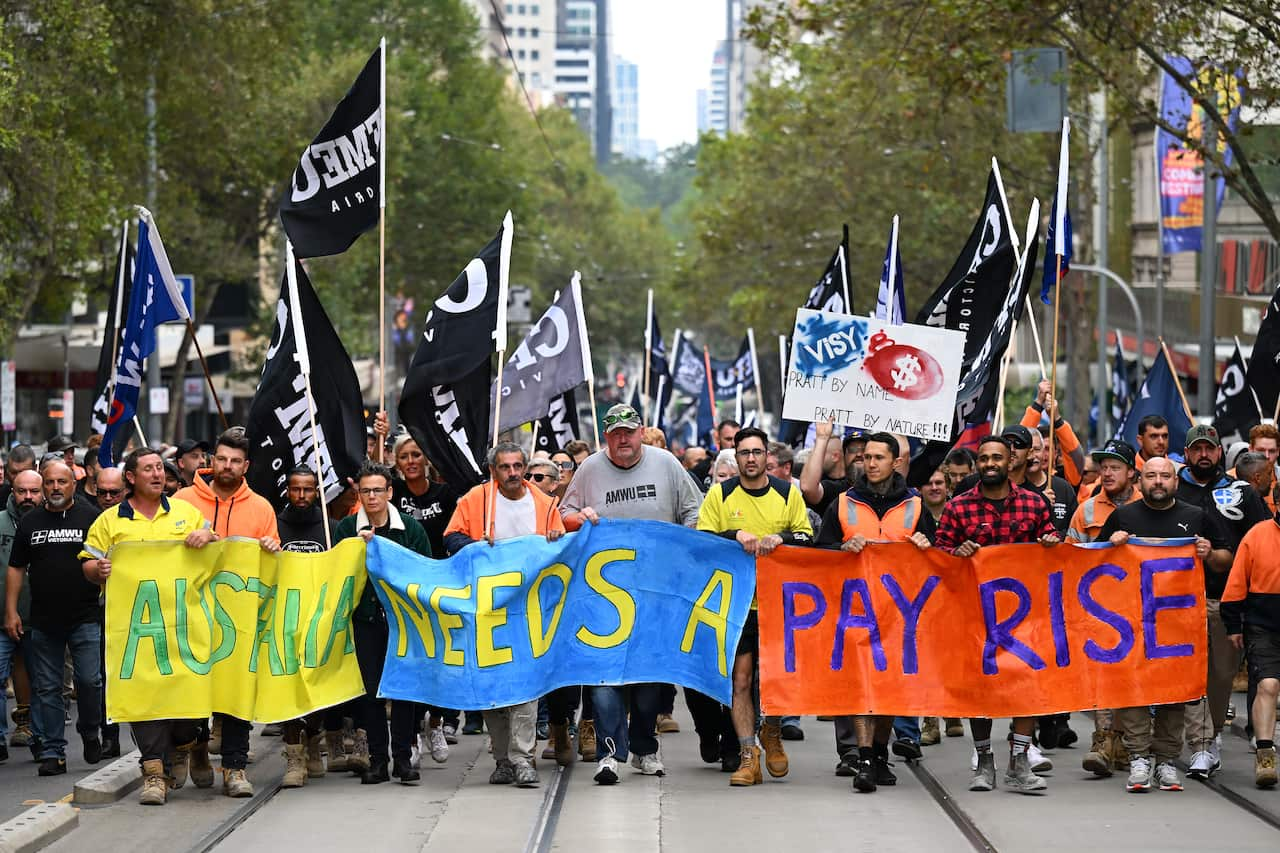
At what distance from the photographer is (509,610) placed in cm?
1149

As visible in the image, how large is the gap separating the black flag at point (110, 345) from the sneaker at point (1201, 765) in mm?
7299

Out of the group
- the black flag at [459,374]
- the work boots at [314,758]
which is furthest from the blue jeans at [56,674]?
the black flag at [459,374]

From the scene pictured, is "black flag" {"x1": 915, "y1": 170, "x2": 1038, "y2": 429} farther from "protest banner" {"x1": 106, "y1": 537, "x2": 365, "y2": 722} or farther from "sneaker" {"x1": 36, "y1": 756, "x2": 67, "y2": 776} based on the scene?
"sneaker" {"x1": 36, "y1": 756, "x2": 67, "y2": 776}

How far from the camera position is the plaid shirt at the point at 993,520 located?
11141mm

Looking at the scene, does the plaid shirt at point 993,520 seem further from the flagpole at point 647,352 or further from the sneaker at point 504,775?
the flagpole at point 647,352

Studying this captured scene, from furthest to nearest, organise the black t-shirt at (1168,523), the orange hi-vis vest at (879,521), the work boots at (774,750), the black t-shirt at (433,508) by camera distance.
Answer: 1. the black t-shirt at (433,508)
2. the work boots at (774,750)
3. the orange hi-vis vest at (879,521)
4. the black t-shirt at (1168,523)

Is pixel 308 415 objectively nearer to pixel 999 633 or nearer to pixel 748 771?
pixel 748 771

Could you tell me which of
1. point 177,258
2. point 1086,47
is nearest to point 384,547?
point 1086,47

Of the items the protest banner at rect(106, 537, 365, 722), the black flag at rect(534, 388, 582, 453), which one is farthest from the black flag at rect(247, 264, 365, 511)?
the black flag at rect(534, 388, 582, 453)

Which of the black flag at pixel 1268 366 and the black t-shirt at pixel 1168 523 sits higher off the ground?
the black flag at pixel 1268 366

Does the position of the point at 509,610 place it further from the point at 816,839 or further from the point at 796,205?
the point at 796,205

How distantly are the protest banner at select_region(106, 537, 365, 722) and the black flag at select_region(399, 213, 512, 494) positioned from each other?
1.08 metres

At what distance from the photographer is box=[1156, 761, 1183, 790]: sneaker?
11.0 meters

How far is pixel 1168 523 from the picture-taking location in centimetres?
1136
